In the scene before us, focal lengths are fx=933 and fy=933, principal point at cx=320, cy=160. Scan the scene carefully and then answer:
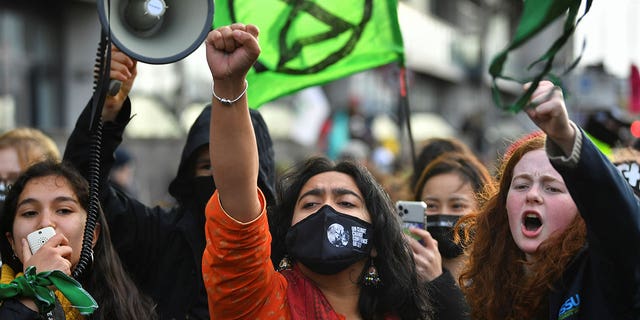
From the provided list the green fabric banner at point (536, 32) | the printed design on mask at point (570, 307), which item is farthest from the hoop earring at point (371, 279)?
the green fabric banner at point (536, 32)

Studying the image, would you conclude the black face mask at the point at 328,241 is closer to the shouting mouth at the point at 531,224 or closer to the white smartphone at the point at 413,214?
the shouting mouth at the point at 531,224

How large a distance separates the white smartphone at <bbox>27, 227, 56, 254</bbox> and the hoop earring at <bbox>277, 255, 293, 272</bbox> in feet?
2.42

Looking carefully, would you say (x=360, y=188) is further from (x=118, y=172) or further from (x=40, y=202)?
(x=118, y=172)

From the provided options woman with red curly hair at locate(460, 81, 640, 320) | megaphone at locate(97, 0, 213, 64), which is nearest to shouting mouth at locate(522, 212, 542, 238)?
woman with red curly hair at locate(460, 81, 640, 320)

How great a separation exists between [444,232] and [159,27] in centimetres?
174

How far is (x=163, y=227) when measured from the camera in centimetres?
371

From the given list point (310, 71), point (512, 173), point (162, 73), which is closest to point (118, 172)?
point (310, 71)

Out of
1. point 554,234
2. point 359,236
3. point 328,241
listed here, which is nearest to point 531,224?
point 554,234

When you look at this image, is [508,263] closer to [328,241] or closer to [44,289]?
[328,241]

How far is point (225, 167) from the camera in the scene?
2498 mm

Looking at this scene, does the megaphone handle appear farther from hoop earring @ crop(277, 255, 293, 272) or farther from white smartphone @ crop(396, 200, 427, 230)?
white smartphone @ crop(396, 200, 427, 230)

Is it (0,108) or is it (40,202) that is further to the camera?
(0,108)

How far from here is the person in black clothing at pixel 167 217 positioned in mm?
3443

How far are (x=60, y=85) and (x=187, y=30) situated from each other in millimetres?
11009
